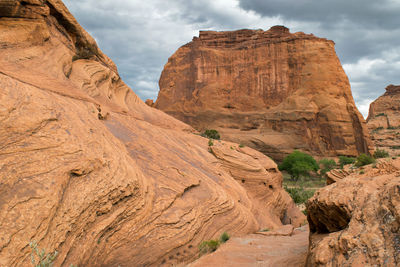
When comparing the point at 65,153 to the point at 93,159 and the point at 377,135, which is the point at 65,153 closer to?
the point at 93,159

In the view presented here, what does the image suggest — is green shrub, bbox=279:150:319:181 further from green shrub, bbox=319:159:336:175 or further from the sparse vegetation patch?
the sparse vegetation patch

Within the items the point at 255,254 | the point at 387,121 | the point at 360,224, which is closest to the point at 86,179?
the point at 255,254

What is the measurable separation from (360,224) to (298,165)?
110 feet

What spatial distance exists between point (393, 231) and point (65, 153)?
5699 mm

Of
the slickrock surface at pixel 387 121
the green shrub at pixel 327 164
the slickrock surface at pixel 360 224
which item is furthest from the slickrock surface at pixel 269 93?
the slickrock surface at pixel 360 224

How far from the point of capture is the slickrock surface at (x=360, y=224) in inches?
117

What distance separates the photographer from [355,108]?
143ft

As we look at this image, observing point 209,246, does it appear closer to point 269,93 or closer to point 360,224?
point 360,224

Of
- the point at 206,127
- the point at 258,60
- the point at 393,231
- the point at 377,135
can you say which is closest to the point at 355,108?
the point at 258,60

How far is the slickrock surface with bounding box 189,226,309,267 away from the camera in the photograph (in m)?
5.16

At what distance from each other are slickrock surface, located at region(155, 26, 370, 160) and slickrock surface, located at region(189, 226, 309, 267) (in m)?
36.6

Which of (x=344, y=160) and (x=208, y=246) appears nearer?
(x=208, y=246)

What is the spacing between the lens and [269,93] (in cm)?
4816

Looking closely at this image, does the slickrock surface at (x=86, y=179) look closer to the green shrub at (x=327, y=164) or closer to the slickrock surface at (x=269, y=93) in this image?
the green shrub at (x=327, y=164)
